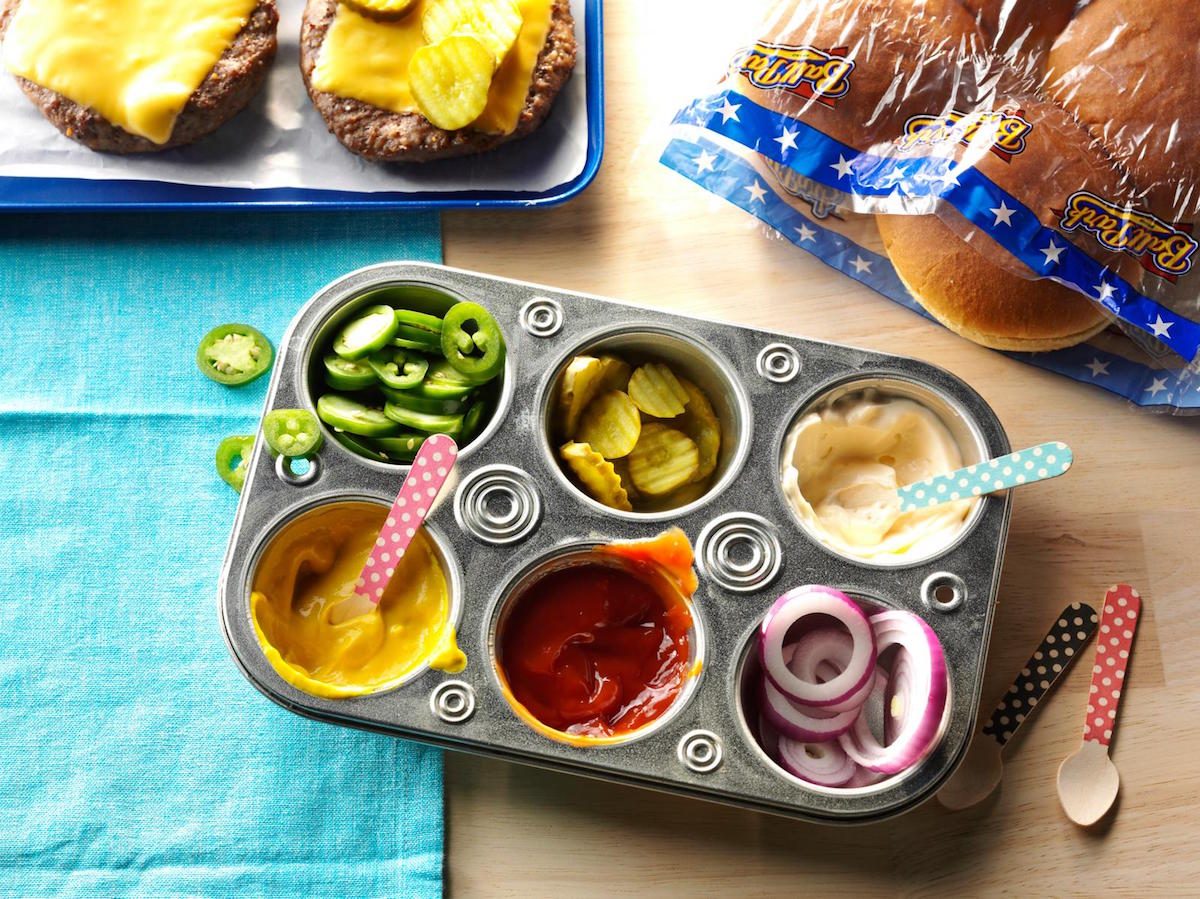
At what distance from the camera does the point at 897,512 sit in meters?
2.00

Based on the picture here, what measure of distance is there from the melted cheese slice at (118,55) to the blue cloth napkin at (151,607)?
245 millimetres

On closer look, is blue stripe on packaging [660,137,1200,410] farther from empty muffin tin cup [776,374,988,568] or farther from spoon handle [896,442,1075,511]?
spoon handle [896,442,1075,511]

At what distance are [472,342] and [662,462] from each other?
41 cm

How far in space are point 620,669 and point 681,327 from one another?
2.06 feet

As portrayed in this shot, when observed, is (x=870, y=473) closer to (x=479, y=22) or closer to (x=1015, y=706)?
(x=1015, y=706)

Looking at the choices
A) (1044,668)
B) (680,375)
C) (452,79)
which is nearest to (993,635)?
(1044,668)

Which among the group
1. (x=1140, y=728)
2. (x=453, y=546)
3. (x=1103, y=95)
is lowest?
(x=1140, y=728)

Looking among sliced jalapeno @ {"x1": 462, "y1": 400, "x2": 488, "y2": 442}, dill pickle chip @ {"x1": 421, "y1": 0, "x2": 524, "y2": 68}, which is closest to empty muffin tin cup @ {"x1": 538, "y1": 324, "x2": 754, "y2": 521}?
sliced jalapeno @ {"x1": 462, "y1": 400, "x2": 488, "y2": 442}

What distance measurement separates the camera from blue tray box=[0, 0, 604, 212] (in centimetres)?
219

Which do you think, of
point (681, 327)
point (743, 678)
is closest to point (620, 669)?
point (743, 678)

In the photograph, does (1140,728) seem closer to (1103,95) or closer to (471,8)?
(1103,95)

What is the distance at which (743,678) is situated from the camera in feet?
6.31

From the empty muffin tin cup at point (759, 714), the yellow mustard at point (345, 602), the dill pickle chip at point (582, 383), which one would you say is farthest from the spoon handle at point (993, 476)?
the yellow mustard at point (345, 602)

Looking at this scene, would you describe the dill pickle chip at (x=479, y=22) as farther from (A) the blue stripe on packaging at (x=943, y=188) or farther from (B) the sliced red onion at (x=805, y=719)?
(B) the sliced red onion at (x=805, y=719)
